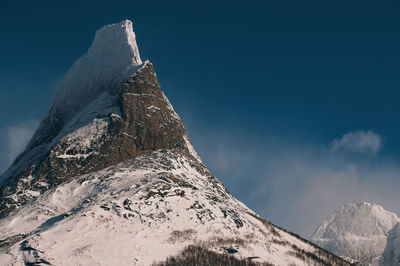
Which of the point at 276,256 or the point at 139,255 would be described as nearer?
the point at 139,255

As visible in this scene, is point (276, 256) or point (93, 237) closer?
point (93, 237)

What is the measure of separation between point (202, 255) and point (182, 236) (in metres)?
14.6

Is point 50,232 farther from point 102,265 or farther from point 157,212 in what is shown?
point 157,212

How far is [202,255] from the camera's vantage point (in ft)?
563

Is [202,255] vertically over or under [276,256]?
under

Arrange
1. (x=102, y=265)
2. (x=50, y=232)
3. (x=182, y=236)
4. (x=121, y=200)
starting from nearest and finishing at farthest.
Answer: (x=102, y=265) → (x=50, y=232) → (x=182, y=236) → (x=121, y=200)

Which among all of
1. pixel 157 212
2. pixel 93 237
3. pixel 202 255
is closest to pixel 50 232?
pixel 93 237

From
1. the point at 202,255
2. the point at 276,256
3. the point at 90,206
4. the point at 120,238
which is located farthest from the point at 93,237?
the point at 276,256

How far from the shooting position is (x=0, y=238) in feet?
609

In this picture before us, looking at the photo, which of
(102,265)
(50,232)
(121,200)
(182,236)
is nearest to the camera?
(102,265)

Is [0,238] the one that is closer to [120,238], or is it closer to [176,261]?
[120,238]

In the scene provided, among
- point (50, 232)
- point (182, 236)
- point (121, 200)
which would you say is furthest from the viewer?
point (121, 200)

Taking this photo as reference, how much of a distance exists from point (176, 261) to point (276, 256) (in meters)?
47.8

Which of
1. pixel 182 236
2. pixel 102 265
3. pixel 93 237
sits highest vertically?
pixel 182 236
